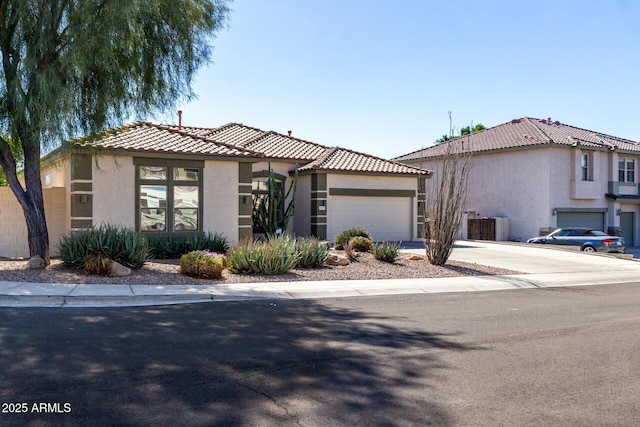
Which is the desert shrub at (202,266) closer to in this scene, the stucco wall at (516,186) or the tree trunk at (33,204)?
the tree trunk at (33,204)

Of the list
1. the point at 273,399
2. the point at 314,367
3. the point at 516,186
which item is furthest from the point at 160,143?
the point at 516,186

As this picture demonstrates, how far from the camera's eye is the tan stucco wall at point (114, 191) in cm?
1870

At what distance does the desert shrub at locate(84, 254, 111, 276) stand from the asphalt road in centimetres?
359

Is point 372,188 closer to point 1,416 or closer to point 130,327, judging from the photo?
point 130,327

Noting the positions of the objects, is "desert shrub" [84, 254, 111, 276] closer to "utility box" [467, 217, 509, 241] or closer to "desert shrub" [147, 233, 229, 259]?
"desert shrub" [147, 233, 229, 259]

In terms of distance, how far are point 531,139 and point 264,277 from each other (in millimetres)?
25102

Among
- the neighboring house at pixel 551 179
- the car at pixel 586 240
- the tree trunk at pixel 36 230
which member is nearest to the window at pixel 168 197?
the tree trunk at pixel 36 230

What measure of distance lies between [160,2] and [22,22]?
338cm

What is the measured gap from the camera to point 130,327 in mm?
8633

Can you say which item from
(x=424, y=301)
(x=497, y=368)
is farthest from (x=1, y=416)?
(x=424, y=301)

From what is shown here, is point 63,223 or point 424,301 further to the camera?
point 63,223

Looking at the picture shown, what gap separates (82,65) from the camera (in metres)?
13.4

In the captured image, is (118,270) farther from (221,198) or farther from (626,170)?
(626,170)

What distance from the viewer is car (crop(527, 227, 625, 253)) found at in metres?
26.5
